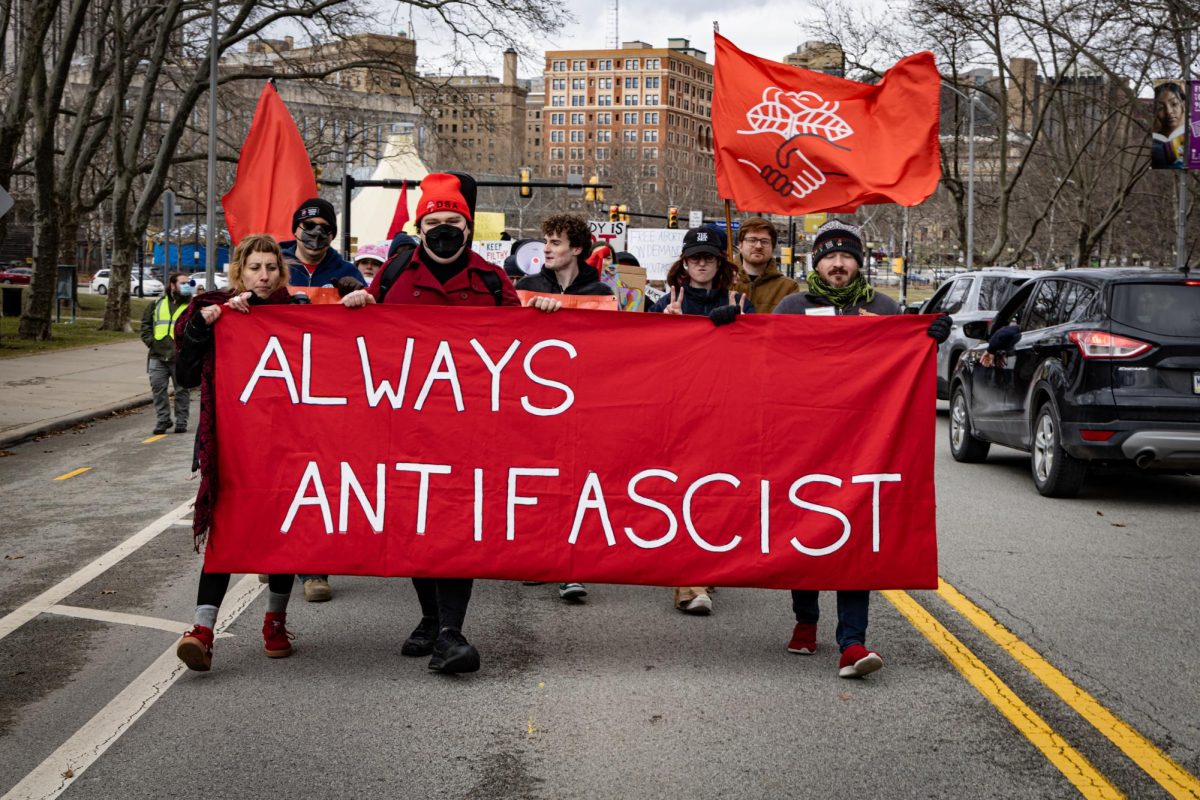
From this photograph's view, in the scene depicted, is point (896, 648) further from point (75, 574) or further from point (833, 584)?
point (75, 574)

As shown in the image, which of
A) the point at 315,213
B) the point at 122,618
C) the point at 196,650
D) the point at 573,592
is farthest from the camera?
the point at 315,213

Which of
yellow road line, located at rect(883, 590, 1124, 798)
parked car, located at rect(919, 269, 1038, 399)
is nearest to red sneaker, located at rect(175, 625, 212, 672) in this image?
yellow road line, located at rect(883, 590, 1124, 798)

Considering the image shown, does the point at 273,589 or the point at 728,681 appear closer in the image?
the point at 728,681

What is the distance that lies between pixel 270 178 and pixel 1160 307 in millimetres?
6872

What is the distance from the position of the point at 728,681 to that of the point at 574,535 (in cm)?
89

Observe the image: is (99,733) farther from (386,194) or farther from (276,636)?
(386,194)

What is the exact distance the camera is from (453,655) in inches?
226

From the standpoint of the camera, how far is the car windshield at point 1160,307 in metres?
10.9

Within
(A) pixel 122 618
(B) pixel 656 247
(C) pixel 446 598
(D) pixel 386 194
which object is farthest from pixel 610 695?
(D) pixel 386 194

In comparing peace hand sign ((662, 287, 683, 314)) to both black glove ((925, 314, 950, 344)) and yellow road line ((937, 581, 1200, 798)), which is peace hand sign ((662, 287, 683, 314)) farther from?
yellow road line ((937, 581, 1200, 798))

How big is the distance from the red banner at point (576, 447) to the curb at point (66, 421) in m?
9.91

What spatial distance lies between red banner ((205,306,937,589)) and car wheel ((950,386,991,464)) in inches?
306

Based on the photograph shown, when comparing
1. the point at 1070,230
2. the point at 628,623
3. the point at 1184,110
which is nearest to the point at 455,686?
the point at 628,623

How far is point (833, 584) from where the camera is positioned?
6.01m
